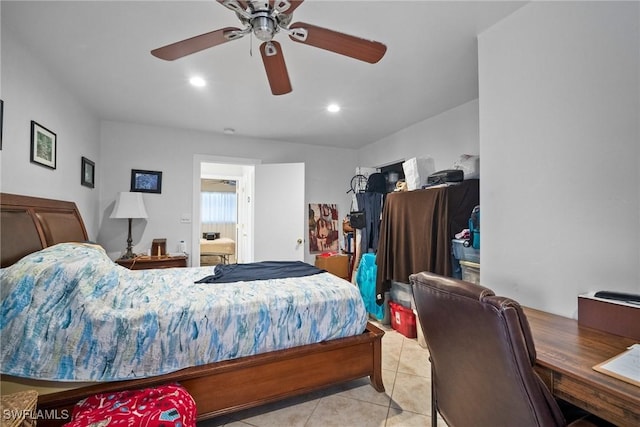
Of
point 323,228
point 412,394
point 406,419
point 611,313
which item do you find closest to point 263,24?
point 611,313

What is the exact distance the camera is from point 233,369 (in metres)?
1.63

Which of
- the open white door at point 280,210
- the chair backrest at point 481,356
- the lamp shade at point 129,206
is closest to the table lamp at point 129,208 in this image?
the lamp shade at point 129,206

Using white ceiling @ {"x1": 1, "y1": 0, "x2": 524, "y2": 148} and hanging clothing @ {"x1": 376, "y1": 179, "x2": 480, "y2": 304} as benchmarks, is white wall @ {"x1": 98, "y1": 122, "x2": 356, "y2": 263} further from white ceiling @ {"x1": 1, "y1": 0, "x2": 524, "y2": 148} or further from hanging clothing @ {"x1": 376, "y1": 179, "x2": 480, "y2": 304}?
hanging clothing @ {"x1": 376, "y1": 179, "x2": 480, "y2": 304}

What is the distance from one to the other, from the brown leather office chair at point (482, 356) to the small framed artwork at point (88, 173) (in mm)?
3360

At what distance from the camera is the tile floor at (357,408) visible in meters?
1.71

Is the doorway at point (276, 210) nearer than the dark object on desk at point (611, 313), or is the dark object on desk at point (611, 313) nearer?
the dark object on desk at point (611, 313)

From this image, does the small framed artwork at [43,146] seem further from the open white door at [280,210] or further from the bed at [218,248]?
the bed at [218,248]

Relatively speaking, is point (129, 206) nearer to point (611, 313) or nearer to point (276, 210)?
point (276, 210)

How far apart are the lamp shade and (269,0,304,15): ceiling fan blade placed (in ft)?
9.67

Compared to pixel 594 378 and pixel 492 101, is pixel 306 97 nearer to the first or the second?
pixel 492 101

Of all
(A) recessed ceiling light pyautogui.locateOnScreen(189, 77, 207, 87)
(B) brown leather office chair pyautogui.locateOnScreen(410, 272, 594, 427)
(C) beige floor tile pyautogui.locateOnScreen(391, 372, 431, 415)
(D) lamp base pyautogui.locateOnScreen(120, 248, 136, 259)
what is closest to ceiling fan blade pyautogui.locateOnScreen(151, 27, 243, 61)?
(A) recessed ceiling light pyautogui.locateOnScreen(189, 77, 207, 87)

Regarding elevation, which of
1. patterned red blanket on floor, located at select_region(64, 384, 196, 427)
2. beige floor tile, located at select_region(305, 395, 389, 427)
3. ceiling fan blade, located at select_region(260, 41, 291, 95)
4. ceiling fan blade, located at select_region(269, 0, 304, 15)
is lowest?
beige floor tile, located at select_region(305, 395, 389, 427)

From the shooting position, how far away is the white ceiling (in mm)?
1600

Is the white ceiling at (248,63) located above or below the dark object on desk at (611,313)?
above
